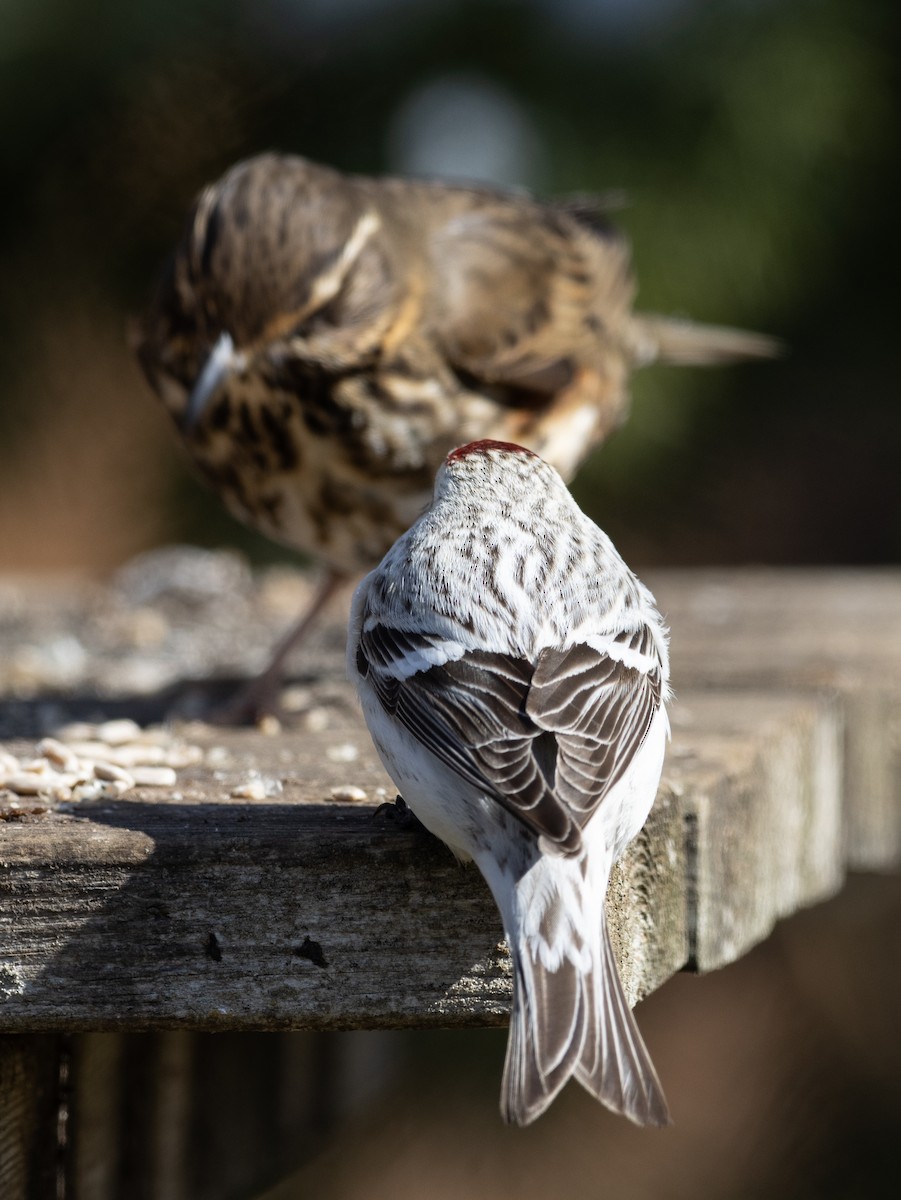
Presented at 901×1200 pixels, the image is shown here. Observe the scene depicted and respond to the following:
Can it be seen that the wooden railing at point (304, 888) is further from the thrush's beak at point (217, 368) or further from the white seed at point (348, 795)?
the thrush's beak at point (217, 368)

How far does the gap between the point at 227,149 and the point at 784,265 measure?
2.63m

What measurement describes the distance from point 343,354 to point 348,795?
1316mm

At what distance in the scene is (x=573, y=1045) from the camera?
177 centimetres

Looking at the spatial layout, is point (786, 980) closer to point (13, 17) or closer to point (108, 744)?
point (108, 744)

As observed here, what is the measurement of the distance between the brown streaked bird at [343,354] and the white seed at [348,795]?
0.97m

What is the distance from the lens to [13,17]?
26.2 ft

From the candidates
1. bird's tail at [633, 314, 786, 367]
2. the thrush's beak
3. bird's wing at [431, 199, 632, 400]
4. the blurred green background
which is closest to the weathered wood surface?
the thrush's beak

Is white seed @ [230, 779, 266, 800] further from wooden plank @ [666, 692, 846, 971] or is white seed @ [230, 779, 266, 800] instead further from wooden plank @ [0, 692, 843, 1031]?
wooden plank @ [666, 692, 846, 971]

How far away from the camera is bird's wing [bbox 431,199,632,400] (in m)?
3.85

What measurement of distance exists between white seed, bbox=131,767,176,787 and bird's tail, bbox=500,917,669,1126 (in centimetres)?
98

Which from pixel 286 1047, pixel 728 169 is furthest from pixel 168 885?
pixel 728 169

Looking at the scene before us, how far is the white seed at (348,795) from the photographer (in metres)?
2.48

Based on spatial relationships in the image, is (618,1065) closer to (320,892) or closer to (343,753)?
(320,892)

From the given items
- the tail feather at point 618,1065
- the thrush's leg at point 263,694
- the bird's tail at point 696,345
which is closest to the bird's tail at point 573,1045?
the tail feather at point 618,1065
